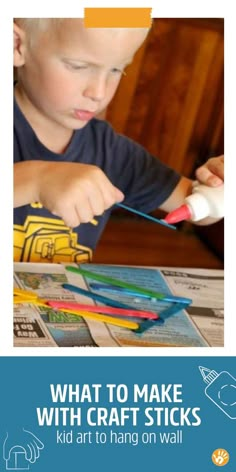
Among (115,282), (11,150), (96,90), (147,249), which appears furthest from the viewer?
(147,249)

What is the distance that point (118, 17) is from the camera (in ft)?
1.86

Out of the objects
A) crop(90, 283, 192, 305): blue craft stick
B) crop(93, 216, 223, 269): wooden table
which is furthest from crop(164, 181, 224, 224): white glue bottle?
crop(93, 216, 223, 269): wooden table

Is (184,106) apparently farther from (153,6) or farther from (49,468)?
(49,468)

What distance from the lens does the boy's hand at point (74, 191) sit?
63 centimetres

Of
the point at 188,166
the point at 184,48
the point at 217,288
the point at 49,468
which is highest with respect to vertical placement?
the point at 184,48

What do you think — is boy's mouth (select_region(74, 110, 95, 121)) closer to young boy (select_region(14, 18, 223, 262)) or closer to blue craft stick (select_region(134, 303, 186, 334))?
young boy (select_region(14, 18, 223, 262))

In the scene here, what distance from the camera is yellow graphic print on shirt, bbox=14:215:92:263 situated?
0.77 meters

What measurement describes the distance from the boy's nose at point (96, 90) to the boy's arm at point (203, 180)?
11 cm

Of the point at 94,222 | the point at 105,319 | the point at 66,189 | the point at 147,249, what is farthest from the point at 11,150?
the point at 147,249

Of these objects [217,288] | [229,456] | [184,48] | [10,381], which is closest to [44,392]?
[10,381]

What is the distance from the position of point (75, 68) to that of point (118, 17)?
0.10 meters

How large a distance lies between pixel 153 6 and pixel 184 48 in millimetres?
456

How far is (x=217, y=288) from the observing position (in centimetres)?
81

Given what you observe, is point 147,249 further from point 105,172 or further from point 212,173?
point 212,173
